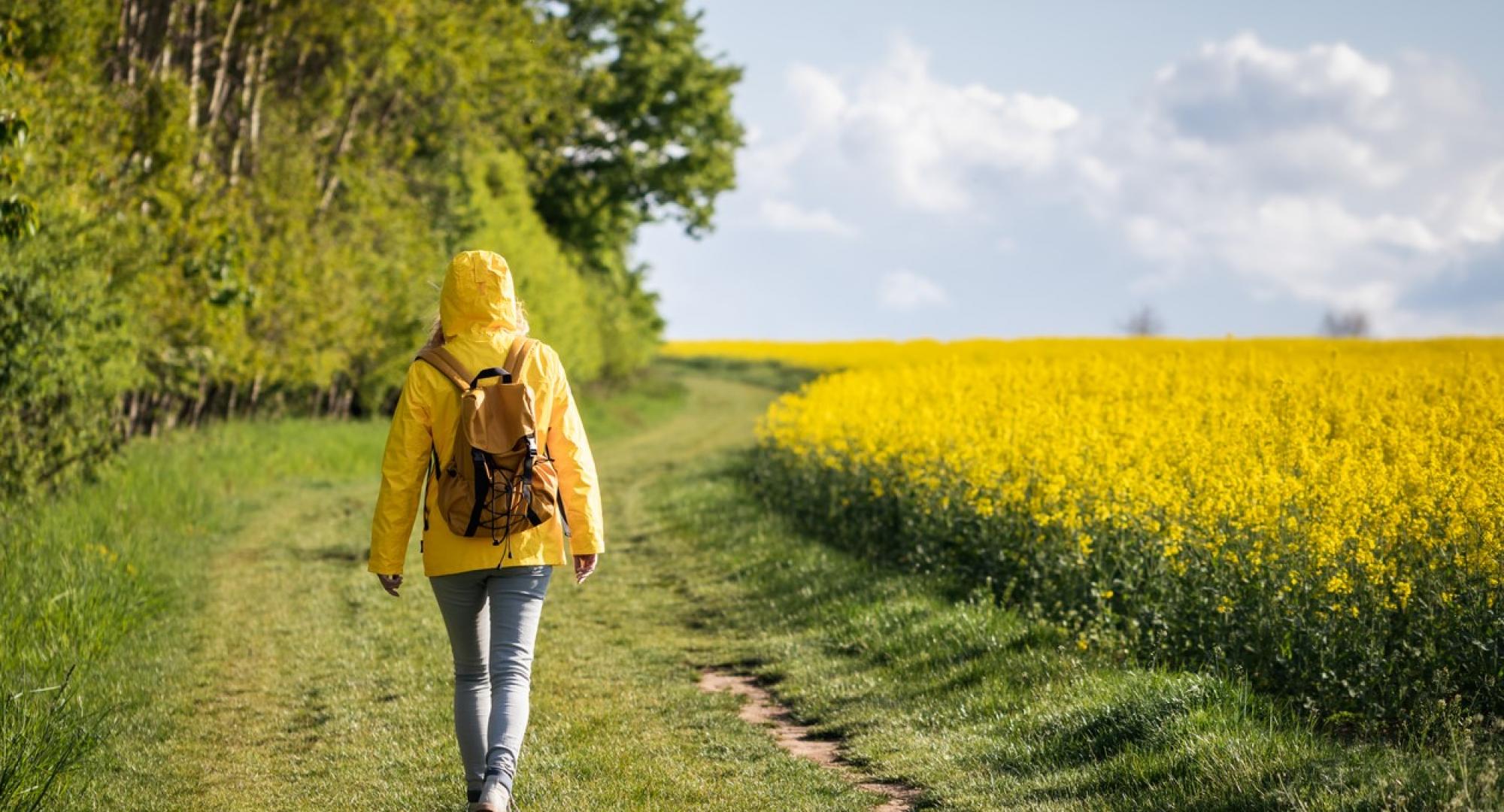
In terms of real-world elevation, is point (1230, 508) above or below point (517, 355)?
below

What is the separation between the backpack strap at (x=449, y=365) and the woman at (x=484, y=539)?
1.2 inches

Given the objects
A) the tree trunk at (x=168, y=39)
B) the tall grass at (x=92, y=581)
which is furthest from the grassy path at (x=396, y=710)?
the tree trunk at (x=168, y=39)

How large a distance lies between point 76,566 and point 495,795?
670 cm

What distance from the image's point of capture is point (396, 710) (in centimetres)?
851

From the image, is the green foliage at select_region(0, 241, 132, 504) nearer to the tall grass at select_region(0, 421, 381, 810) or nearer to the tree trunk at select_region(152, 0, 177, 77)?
the tall grass at select_region(0, 421, 381, 810)

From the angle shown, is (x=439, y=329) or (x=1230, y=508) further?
(x=1230, y=508)

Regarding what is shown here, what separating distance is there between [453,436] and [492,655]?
96 centimetres

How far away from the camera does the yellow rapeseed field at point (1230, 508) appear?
25.1 feet

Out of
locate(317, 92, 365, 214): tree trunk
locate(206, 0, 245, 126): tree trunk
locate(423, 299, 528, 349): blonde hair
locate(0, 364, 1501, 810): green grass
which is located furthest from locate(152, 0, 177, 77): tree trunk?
locate(423, 299, 528, 349): blonde hair

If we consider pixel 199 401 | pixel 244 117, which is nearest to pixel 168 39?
pixel 244 117

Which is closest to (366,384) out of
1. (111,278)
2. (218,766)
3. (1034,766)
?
(111,278)

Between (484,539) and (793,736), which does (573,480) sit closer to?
(484,539)

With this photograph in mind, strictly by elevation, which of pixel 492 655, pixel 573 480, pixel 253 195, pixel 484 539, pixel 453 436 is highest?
pixel 253 195

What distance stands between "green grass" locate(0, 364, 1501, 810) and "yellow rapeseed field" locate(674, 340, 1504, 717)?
63 centimetres
